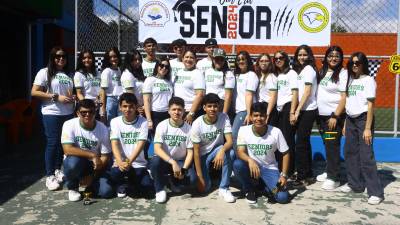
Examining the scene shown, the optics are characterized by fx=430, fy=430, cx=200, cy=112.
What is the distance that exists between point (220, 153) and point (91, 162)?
4.73 feet

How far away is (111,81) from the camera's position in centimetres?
579

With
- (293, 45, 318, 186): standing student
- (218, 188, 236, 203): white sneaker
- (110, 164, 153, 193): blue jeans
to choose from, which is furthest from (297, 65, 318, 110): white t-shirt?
(110, 164, 153, 193): blue jeans

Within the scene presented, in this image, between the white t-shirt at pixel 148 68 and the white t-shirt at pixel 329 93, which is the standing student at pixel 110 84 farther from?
the white t-shirt at pixel 329 93

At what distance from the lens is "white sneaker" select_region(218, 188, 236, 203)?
4738 millimetres

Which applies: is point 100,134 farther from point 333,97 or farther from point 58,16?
point 58,16

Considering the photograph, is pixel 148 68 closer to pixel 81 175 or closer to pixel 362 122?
pixel 81 175

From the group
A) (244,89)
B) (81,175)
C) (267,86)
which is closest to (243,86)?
(244,89)

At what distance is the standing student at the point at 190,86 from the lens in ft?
17.7

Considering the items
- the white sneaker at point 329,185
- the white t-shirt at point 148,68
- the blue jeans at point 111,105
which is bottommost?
the white sneaker at point 329,185

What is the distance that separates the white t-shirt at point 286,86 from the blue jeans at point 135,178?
197 cm

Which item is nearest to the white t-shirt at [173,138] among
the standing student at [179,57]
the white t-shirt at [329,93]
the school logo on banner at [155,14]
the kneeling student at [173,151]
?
the kneeling student at [173,151]

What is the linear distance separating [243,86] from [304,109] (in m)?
0.81

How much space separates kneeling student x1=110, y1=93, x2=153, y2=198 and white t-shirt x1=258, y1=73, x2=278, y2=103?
1.56m

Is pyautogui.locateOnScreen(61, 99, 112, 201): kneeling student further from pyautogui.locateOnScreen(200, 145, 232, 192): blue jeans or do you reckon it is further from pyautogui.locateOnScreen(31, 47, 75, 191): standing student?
pyautogui.locateOnScreen(200, 145, 232, 192): blue jeans
